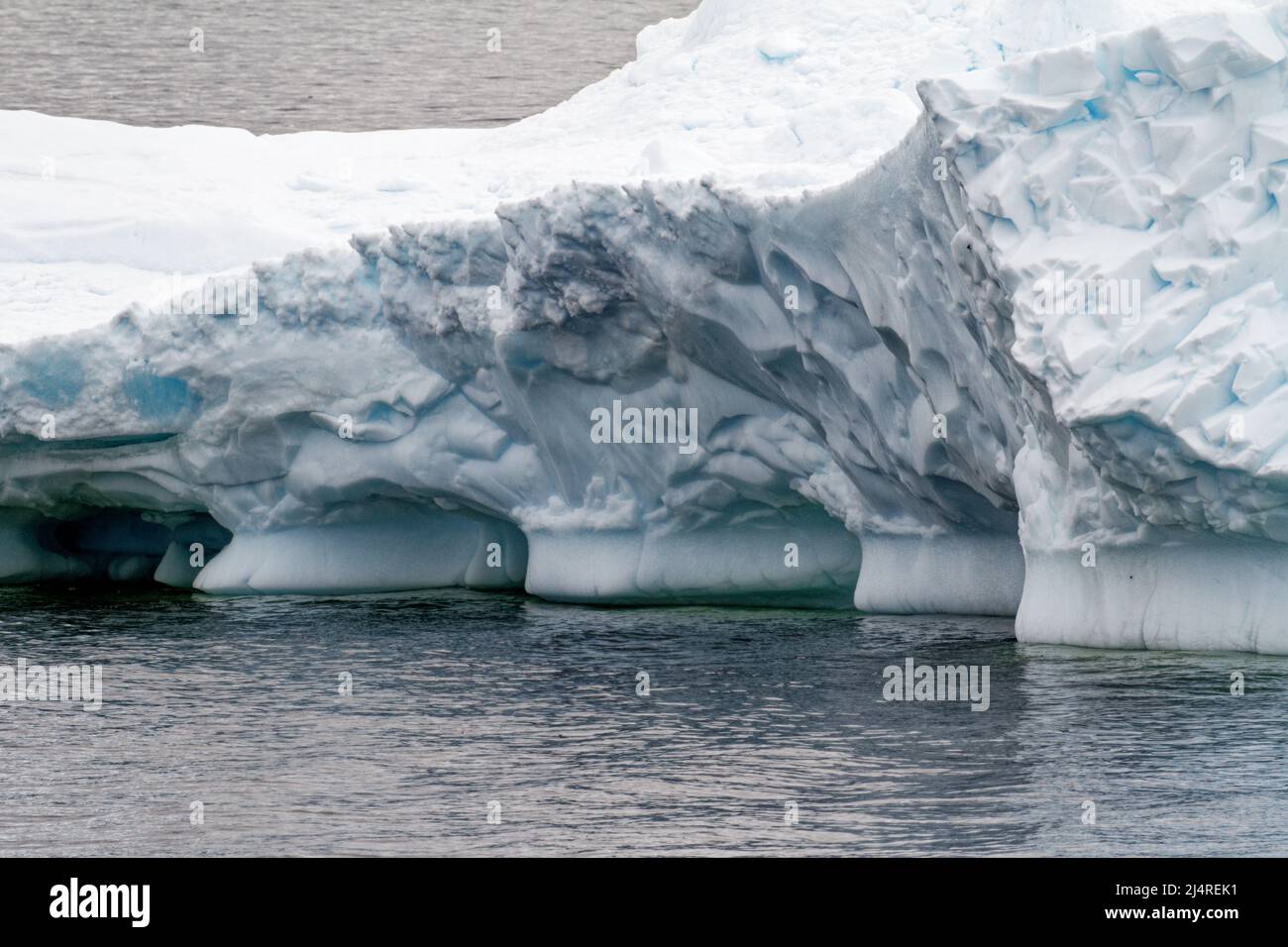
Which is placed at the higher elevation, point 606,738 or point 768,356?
point 768,356

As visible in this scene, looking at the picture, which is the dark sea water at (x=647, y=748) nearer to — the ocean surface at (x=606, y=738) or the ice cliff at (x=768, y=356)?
the ocean surface at (x=606, y=738)

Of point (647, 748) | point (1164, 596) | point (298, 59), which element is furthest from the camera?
point (298, 59)

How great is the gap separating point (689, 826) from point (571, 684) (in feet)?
11.8

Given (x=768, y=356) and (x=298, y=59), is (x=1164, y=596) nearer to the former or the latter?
(x=768, y=356)

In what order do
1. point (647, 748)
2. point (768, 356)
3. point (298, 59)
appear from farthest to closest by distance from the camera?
point (298, 59) → point (768, 356) → point (647, 748)

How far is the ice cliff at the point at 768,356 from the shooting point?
8.95m

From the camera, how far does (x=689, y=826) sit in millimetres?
6496

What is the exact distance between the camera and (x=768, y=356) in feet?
39.6

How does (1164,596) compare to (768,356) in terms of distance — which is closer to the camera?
(1164,596)

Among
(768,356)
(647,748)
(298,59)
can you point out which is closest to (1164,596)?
(647,748)

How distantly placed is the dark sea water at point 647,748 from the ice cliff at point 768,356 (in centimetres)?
94

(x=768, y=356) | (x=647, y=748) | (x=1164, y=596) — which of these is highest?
(x=768, y=356)

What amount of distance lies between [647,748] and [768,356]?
15.0 feet

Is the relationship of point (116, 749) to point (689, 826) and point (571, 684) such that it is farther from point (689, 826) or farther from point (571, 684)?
point (689, 826)
